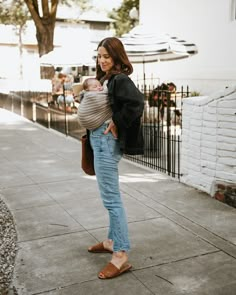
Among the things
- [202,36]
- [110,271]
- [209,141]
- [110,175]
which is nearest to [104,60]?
[110,175]

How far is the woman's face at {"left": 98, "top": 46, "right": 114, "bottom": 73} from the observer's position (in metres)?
3.59

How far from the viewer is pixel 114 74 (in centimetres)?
359

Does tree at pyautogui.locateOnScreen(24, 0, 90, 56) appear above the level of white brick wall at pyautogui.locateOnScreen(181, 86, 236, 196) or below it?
above

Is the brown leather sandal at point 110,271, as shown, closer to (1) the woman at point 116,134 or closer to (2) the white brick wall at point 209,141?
(1) the woman at point 116,134

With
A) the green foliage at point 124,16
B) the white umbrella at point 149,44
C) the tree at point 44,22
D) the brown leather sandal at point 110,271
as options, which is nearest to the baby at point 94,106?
the brown leather sandal at point 110,271

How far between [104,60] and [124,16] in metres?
33.4

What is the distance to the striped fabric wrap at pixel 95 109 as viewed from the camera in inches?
140

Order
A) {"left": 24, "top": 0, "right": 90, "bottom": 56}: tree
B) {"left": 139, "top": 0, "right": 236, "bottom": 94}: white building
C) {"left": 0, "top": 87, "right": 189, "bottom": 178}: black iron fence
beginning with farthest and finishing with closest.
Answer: {"left": 24, "top": 0, "right": 90, "bottom": 56}: tree → {"left": 139, "top": 0, "right": 236, "bottom": 94}: white building → {"left": 0, "top": 87, "right": 189, "bottom": 178}: black iron fence

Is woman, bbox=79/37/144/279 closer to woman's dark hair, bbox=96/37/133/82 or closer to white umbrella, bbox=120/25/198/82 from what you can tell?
woman's dark hair, bbox=96/37/133/82

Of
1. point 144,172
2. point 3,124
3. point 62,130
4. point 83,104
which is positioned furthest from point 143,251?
point 3,124

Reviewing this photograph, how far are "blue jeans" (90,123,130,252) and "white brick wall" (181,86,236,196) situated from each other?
2407 mm

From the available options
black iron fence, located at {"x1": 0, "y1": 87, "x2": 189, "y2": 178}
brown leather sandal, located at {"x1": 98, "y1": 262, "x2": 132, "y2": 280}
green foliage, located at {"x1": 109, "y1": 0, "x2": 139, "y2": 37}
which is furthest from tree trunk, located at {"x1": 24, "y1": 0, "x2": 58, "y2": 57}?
brown leather sandal, located at {"x1": 98, "y1": 262, "x2": 132, "y2": 280}

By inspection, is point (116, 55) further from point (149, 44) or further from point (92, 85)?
point (149, 44)

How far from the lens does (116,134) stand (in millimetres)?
3617
